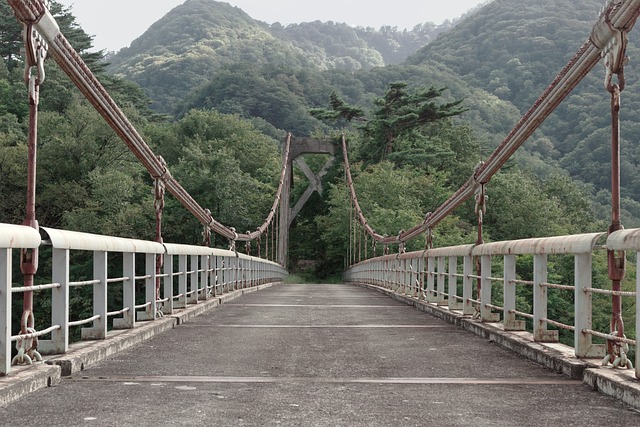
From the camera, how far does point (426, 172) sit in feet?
183

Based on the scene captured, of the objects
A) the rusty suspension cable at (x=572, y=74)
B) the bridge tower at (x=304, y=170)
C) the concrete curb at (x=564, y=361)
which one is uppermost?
the bridge tower at (x=304, y=170)

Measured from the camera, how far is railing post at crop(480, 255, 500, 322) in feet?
24.9

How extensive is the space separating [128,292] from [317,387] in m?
2.91

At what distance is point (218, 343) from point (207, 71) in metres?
123

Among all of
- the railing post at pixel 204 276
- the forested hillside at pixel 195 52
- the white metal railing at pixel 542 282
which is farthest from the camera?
the forested hillside at pixel 195 52

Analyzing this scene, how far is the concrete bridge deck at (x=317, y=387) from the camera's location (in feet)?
12.2

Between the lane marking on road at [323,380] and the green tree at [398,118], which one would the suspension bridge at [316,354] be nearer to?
the lane marking on road at [323,380]

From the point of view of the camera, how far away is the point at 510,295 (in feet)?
22.7

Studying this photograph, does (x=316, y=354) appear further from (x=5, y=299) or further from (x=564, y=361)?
(x=5, y=299)

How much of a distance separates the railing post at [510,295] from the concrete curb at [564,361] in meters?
0.10

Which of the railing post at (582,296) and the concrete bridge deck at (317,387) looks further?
the railing post at (582,296)

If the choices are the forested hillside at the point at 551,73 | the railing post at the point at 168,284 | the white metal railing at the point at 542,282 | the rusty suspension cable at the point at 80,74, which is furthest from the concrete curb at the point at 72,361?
the forested hillside at the point at 551,73

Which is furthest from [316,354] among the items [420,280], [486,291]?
[420,280]

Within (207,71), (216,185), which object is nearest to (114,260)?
(216,185)
